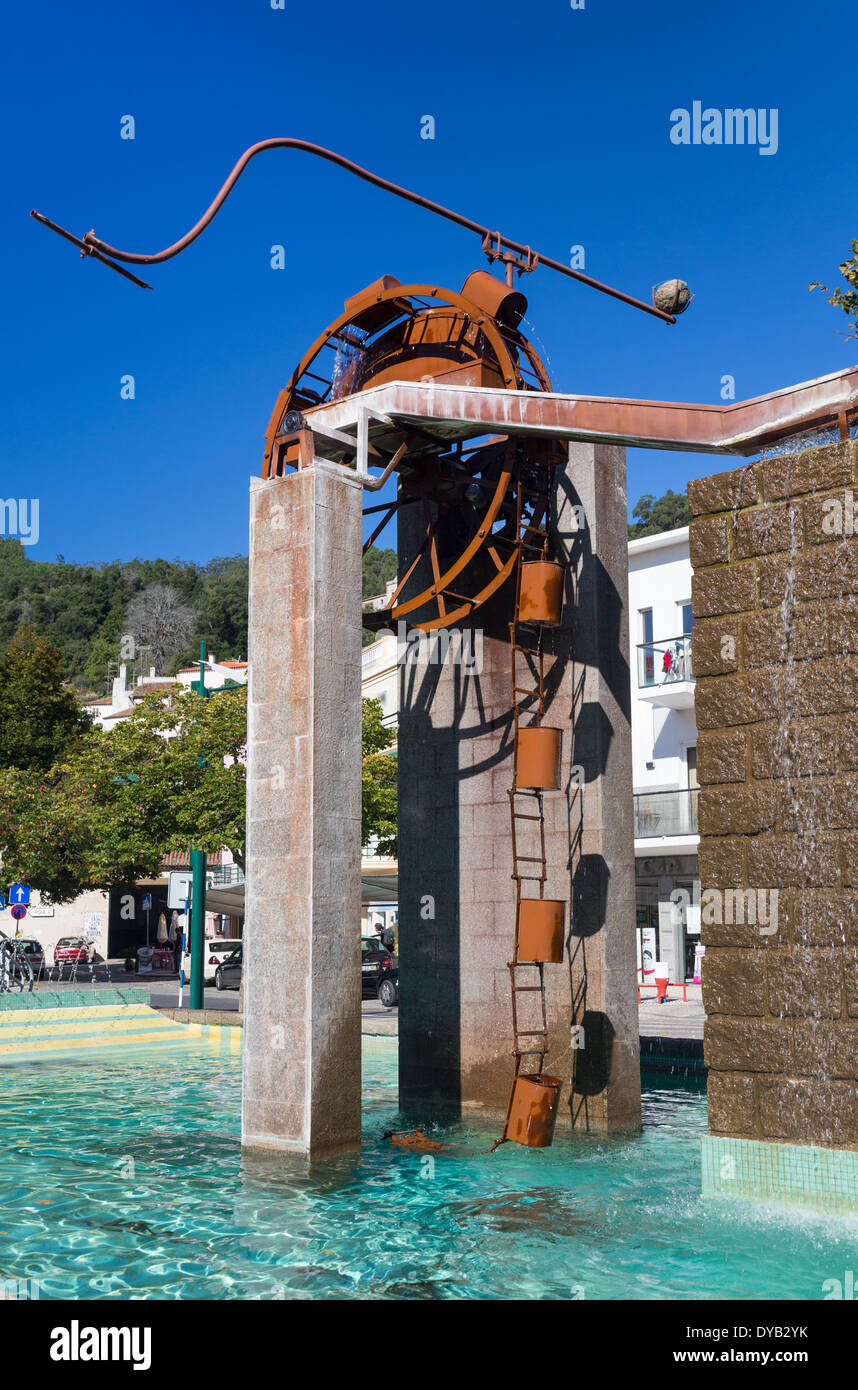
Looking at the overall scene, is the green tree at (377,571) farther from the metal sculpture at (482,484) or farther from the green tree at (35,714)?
the metal sculpture at (482,484)

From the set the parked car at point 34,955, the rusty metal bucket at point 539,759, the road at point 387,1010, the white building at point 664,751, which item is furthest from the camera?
the parked car at point 34,955

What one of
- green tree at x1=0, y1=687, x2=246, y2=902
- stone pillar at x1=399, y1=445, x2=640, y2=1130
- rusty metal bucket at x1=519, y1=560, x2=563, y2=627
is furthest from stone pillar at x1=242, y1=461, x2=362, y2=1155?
green tree at x1=0, y1=687, x2=246, y2=902

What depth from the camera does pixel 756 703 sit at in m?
7.65

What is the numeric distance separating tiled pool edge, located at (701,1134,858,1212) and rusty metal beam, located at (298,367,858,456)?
4.21m

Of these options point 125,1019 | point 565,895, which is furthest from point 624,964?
point 125,1019

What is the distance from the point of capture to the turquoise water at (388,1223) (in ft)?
22.2

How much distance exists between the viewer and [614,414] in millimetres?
9852

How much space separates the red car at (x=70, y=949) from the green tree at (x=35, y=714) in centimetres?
728

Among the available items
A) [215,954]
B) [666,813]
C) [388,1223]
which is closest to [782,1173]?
[388,1223]

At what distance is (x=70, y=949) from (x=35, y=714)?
9651mm

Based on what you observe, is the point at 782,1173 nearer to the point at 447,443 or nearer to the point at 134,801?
the point at 447,443

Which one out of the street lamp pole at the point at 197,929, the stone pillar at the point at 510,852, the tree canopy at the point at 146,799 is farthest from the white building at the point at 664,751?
the stone pillar at the point at 510,852
